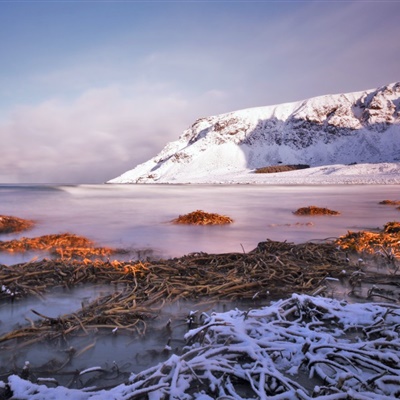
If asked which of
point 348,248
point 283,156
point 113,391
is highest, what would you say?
point 283,156

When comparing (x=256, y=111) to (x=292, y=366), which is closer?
(x=292, y=366)

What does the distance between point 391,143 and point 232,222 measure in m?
111

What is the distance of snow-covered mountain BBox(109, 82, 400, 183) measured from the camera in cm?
10281

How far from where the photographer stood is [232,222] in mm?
7113

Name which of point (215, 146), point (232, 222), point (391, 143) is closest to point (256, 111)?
point (215, 146)

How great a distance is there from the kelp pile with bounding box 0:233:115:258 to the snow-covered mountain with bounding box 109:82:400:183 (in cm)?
9198

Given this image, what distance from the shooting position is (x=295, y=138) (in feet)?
388

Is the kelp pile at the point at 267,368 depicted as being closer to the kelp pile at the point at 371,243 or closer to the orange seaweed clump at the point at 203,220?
the kelp pile at the point at 371,243

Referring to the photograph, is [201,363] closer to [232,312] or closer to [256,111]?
[232,312]

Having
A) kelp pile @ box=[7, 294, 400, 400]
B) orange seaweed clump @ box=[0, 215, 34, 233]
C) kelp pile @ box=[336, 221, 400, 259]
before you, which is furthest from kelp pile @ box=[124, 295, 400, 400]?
orange seaweed clump @ box=[0, 215, 34, 233]

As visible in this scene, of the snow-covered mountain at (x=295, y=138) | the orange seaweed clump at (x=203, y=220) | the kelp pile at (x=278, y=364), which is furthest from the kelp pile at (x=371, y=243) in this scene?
the snow-covered mountain at (x=295, y=138)

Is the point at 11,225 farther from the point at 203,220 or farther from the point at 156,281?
the point at 156,281

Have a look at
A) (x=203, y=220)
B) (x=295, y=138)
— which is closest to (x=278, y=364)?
(x=203, y=220)

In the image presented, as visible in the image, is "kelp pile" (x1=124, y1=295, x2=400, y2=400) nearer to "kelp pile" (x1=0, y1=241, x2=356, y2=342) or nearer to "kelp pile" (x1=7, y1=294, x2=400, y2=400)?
"kelp pile" (x1=7, y1=294, x2=400, y2=400)
